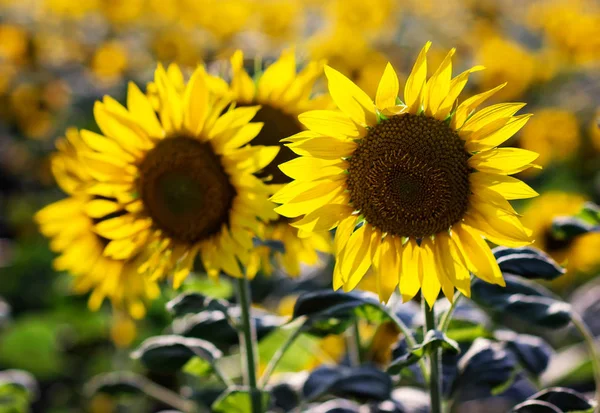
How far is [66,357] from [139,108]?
2.42m

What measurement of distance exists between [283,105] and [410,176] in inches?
20.7

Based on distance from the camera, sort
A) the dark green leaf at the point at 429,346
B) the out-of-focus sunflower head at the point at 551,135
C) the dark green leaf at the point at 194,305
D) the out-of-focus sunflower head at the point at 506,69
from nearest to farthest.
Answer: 1. the dark green leaf at the point at 429,346
2. the dark green leaf at the point at 194,305
3. the out-of-focus sunflower head at the point at 506,69
4. the out-of-focus sunflower head at the point at 551,135

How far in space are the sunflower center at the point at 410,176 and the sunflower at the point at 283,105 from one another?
360mm

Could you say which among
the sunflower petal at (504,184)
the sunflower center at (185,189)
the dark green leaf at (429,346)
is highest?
the sunflower center at (185,189)

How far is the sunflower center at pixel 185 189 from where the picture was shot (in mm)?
1693

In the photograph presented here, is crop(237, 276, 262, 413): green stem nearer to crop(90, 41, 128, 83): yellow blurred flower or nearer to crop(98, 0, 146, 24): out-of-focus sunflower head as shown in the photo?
crop(90, 41, 128, 83): yellow blurred flower

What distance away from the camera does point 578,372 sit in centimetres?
241

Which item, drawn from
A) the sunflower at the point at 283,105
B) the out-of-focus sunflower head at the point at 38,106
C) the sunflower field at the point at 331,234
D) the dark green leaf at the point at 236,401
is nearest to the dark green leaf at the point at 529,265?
the sunflower field at the point at 331,234

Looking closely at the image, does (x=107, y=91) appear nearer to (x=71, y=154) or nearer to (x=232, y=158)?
(x=71, y=154)

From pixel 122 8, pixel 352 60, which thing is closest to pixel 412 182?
pixel 352 60

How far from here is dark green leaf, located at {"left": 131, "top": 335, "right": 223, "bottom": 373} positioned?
1691 mm

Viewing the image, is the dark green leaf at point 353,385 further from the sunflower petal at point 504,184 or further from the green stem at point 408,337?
the sunflower petal at point 504,184

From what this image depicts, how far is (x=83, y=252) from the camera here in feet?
7.03

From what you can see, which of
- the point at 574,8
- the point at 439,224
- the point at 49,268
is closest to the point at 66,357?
the point at 49,268
